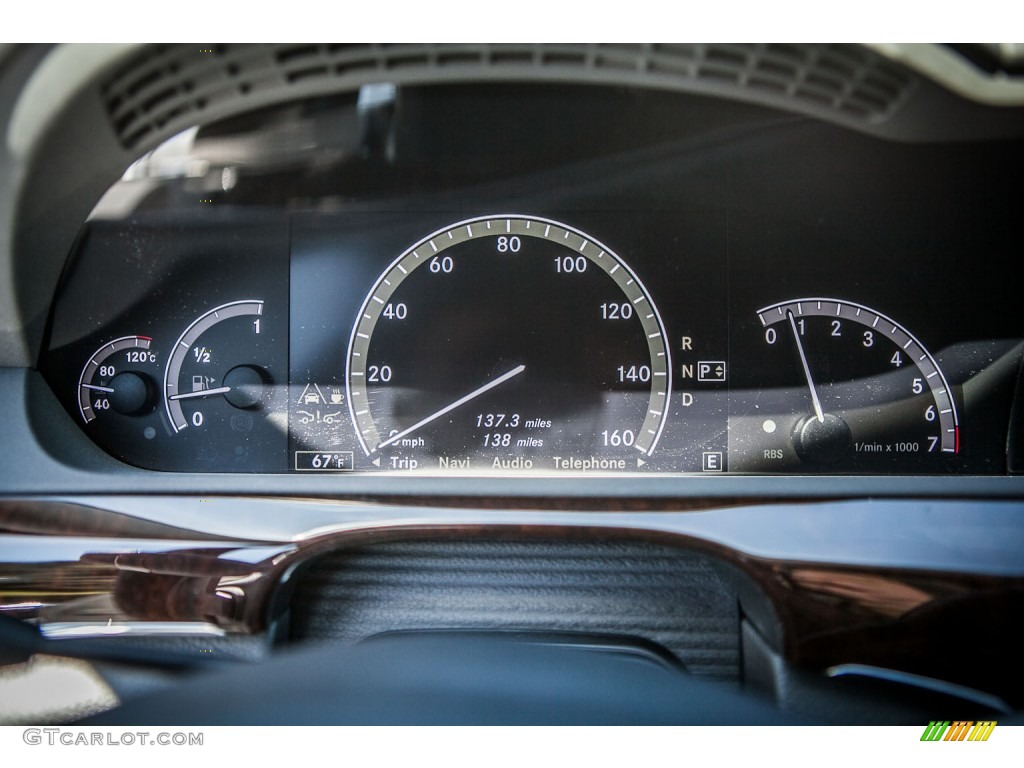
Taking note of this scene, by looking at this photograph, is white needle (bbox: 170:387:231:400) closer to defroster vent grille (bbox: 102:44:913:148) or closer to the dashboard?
the dashboard

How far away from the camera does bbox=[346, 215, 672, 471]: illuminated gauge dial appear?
2105 millimetres

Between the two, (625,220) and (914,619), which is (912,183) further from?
(914,619)

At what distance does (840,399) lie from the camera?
211 centimetres

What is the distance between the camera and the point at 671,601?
2.00m

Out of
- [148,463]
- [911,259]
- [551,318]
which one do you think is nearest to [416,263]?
[551,318]

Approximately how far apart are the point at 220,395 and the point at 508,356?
0.63 meters

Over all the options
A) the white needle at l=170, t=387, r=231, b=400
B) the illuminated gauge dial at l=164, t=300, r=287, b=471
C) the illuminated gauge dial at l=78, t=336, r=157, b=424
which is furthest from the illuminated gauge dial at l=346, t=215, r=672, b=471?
the illuminated gauge dial at l=78, t=336, r=157, b=424

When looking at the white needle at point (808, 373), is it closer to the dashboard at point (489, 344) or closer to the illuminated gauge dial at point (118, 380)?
the dashboard at point (489, 344)

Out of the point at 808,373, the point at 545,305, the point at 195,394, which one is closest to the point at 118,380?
the point at 195,394

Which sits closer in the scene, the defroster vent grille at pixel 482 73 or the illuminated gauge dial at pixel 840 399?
the defroster vent grille at pixel 482 73

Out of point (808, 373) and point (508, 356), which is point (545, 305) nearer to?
point (508, 356)

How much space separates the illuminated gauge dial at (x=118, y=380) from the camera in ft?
6.98
